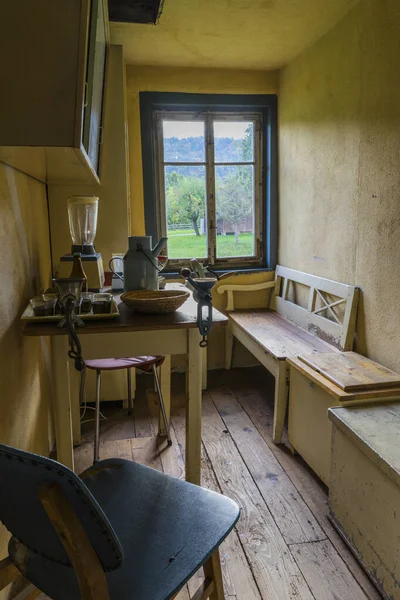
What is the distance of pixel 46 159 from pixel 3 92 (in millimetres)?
349

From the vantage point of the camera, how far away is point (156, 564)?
38.3 inches

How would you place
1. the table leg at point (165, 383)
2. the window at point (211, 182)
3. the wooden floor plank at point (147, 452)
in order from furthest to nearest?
the window at point (211, 182) → the table leg at point (165, 383) → the wooden floor plank at point (147, 452)

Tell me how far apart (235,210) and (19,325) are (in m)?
2.41

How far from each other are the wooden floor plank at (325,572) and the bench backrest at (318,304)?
3.76 ft

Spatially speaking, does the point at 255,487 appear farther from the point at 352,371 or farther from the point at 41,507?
the point at 41,507

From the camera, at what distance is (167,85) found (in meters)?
3.35

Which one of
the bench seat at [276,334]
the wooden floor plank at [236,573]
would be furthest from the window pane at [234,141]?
the wooden floor plank at [236,573]

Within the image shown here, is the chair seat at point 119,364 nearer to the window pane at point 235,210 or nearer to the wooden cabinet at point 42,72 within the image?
the wooden cabinet at point 42,72

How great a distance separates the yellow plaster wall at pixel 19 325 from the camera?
4.79 ft

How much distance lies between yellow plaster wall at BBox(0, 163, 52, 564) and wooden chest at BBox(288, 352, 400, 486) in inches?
49.2

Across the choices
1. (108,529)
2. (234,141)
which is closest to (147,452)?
(108,529)

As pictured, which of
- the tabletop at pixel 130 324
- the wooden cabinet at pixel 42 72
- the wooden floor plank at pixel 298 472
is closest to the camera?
the wooden cabinet at pixel 42 72

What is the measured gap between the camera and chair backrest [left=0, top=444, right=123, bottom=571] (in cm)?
73

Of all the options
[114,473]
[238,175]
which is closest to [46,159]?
[114,473]
